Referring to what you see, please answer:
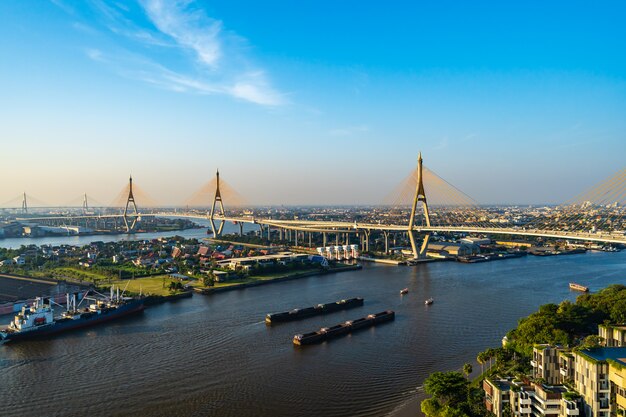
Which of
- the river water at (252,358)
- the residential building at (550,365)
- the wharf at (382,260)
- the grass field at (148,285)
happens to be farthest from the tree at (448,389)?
the wharf at (382,260)

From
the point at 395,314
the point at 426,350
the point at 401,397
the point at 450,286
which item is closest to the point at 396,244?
the point at 450,286

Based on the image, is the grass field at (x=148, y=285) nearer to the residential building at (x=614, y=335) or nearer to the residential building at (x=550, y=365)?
the residential building at (x=550, y=365)

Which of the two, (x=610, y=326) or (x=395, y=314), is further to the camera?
(x=395, y=314)

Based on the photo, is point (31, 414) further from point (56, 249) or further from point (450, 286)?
point (56, 249)

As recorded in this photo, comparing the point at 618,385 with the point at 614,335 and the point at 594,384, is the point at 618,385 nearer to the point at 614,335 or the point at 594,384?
the point at 594,384

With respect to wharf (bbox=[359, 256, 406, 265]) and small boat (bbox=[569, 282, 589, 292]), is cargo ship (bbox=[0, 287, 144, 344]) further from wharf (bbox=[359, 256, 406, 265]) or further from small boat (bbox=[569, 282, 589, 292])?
small boat (bbox=[569, 282, 589, 292])
